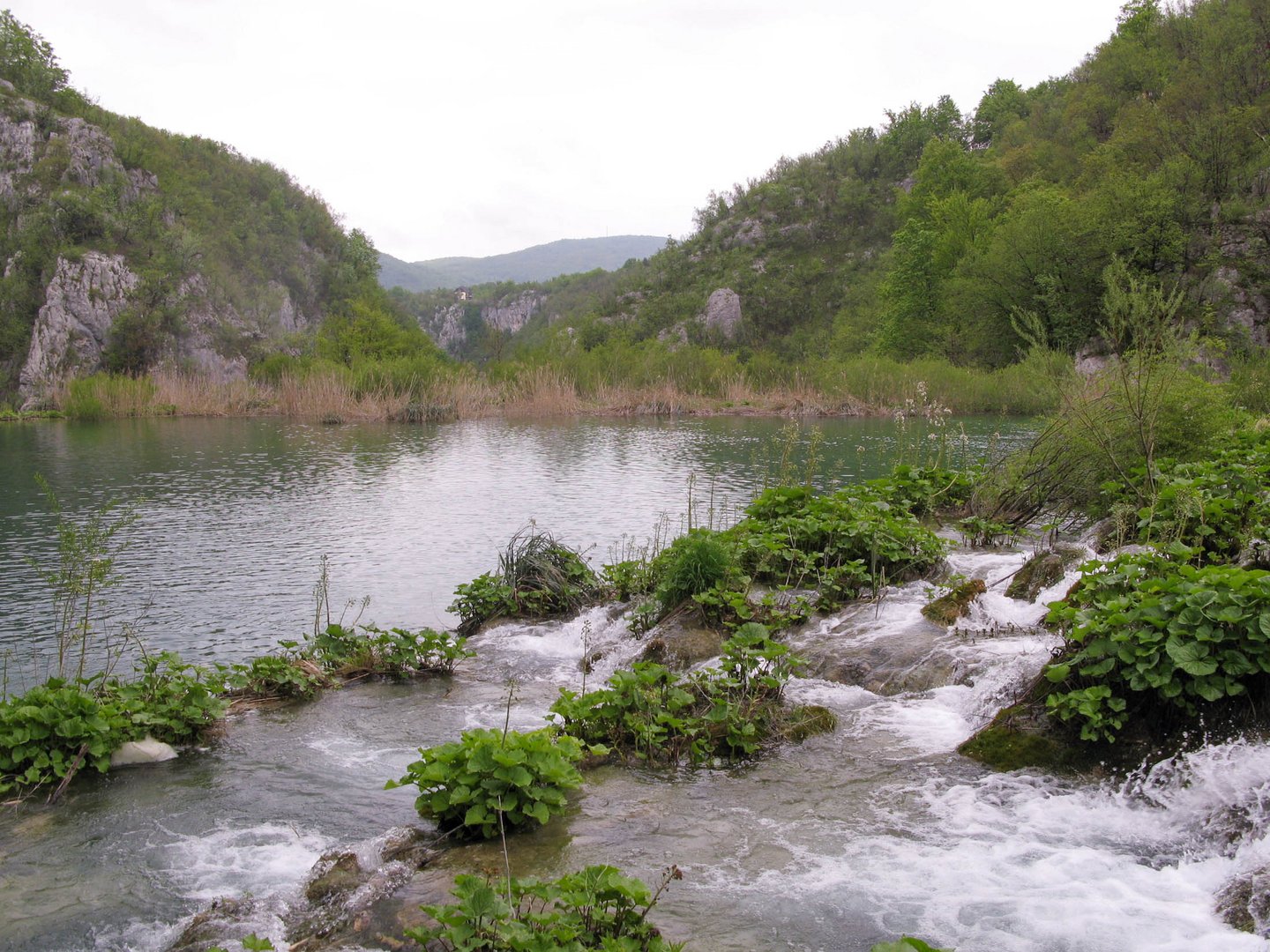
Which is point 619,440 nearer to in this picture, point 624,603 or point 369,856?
point 624,603

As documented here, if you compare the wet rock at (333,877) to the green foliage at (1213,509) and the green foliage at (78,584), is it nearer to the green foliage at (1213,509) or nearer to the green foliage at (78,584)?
the green foliage at (78,584)

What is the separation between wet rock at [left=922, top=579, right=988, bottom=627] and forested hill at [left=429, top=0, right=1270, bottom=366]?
4.41 m

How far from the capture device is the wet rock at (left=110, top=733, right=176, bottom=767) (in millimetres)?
5867

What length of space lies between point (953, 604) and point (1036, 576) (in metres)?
0.88

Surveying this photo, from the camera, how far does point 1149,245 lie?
40531mm

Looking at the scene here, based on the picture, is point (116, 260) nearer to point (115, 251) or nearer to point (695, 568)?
point (115, 251)

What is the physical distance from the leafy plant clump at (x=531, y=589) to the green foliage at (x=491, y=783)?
191 inches

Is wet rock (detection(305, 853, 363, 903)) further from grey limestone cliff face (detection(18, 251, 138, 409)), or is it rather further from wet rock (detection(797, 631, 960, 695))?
grey limestone cliff face (detection(18, 251, 138, 409))

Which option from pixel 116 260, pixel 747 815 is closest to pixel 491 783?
pixel 747 815

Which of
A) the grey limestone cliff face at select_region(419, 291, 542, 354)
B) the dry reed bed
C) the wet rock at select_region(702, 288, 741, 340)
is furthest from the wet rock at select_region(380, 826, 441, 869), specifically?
the grey limestone cliff face at select_region(419, 291, 542, 354)

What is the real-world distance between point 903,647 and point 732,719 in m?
2.10

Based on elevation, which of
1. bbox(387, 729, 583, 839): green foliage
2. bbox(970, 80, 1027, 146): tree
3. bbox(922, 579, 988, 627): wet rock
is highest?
bbox(970, 80, 1027, 146): tree

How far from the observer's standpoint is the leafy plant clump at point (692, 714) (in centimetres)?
574

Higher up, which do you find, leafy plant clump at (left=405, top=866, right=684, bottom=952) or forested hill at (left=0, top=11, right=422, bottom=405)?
forested hill at (left=0, top=11, right=422, bottom=405)
